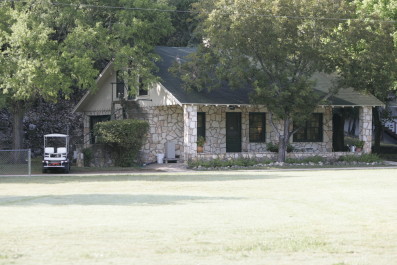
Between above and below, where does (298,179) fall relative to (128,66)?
below

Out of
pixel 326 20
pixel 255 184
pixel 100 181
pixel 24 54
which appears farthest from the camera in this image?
pixel 326 20

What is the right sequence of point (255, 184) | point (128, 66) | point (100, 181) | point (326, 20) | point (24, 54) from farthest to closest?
point (128, 66), point (326, 20), point (24, 54), point (100, 181), point (255, 184)

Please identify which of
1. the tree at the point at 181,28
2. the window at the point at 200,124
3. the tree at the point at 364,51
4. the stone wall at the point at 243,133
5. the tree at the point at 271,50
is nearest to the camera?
the tree at the point at 271,50

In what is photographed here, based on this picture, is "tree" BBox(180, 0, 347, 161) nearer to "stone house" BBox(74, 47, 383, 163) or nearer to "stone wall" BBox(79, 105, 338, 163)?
"stone house" BBox(74, 47, 383, 163)

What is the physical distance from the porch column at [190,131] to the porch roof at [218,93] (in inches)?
19.6

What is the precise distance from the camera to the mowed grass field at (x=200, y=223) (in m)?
10.1

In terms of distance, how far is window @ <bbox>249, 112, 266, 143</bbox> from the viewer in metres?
38.3

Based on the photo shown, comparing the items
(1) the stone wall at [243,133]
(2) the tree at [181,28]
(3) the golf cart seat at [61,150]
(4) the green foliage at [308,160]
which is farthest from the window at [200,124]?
(2) the tree at [181,28]

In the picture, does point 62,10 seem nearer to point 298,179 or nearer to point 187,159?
point 187,159

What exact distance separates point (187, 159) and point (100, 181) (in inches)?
347

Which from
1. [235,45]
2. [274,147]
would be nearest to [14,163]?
[235,45]

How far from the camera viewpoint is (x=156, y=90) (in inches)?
1441

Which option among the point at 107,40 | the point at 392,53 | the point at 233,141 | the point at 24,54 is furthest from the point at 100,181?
the point at 392,53

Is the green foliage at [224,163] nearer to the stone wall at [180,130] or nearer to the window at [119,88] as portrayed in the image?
the stone wall at [180,130]
